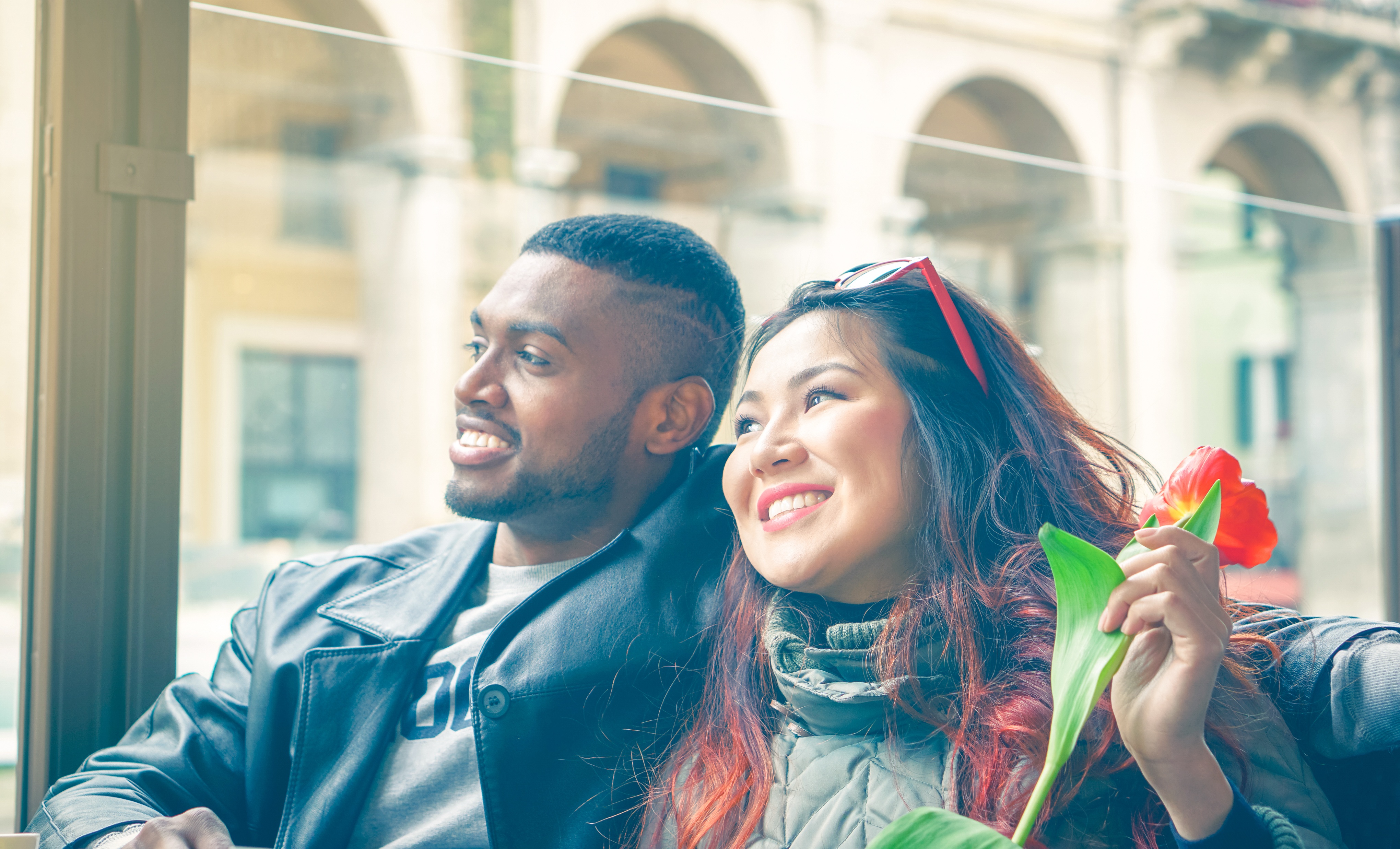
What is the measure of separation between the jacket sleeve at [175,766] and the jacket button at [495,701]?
16.9 inches

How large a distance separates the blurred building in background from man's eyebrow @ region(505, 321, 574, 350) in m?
2.50

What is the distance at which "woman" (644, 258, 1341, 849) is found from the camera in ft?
4.18

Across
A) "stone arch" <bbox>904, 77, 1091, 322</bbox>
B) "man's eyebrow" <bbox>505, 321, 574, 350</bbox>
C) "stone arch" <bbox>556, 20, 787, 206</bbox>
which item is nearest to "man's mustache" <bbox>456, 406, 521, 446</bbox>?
"man's eyebrow" <bbox>505, 321, 574, 350</bbox>

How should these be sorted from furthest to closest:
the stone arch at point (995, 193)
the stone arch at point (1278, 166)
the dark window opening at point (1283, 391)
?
the stone arch at point (1278, 166) → the dark window opening at point (1283, 391) → the stone arch at point (995, 193)

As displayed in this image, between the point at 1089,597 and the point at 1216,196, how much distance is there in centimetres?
177

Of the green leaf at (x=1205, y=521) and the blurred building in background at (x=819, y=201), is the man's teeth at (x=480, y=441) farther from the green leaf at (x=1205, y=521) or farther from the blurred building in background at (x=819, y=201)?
the blurred building in background at (x=819, y=201)

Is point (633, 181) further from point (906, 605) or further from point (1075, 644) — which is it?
point (1075, 644)

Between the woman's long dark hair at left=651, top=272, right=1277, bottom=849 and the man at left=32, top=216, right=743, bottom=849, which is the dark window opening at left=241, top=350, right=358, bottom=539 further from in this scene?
the woman's long dark hair at left=651, top=272, right=1277, bottom=849

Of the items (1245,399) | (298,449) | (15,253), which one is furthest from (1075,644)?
(1245,399)

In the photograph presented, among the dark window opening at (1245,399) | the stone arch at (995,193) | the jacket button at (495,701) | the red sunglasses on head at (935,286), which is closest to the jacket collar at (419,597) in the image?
the jacket button at (495,701)

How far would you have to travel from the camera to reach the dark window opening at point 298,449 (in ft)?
25.2

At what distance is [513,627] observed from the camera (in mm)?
1655

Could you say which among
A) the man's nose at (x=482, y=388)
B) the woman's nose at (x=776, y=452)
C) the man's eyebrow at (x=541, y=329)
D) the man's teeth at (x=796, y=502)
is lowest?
the man's teeth at (x=796, y=502)

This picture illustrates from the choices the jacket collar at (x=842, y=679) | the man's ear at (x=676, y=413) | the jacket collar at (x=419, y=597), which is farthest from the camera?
the man's ear at (x=676, y=413)
